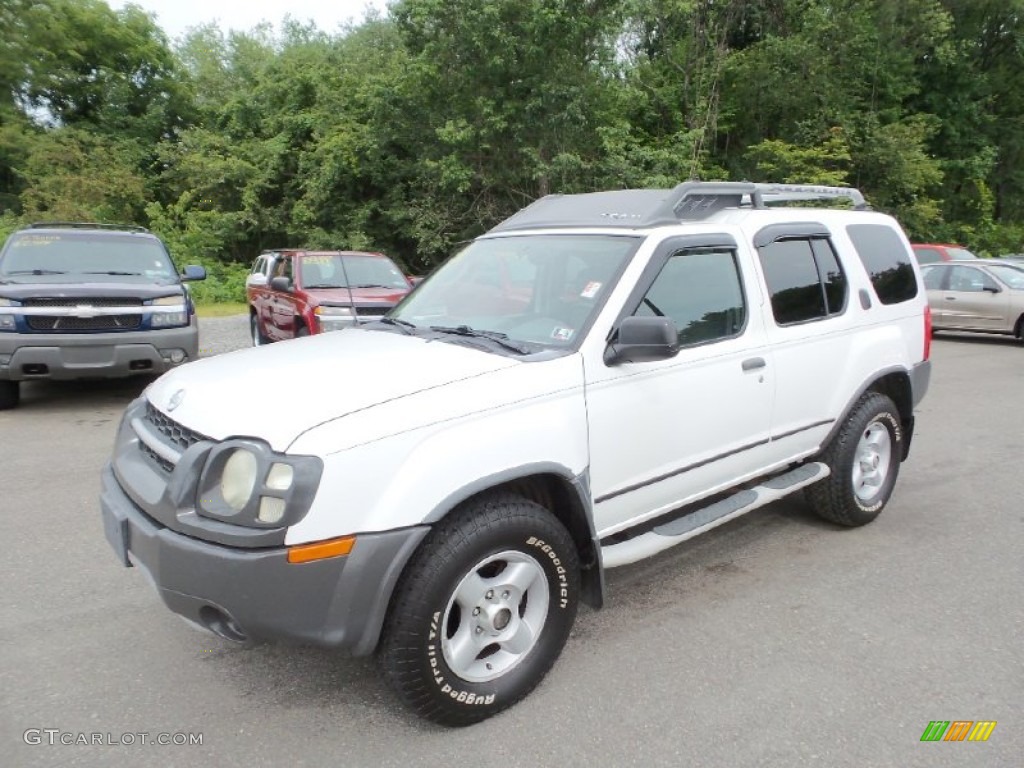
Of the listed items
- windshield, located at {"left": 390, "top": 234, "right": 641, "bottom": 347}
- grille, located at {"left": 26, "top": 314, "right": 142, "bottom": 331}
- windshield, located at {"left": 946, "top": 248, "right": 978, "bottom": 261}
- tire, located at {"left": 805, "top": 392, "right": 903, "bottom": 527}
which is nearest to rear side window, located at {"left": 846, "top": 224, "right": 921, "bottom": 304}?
tire, located at {"left": 805, "top": 392, "right": 903, "bottom": 527}

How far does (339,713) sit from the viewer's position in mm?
2746

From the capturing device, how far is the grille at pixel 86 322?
699 centimetres

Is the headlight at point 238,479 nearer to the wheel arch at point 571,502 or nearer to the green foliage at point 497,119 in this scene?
the wheel arch at point 571,502

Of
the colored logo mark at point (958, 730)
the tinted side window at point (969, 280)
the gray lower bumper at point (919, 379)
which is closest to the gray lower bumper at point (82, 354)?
the gray lower bumper at point (919, 379)

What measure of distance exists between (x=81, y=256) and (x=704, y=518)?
7504 mm

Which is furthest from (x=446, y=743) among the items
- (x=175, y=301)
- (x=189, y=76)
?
(x=189, y=76)

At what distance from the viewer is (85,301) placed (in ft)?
23.6

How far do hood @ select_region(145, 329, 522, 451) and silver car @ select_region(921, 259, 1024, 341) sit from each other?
44.5ft

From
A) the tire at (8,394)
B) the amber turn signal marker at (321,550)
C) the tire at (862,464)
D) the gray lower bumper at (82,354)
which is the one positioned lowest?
the tire at (862,464)

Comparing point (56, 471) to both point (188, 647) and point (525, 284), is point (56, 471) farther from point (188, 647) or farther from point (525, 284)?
point (525, 284)

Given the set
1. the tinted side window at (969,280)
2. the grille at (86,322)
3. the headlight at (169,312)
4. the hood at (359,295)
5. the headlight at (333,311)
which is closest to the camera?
the grille at (86,322)

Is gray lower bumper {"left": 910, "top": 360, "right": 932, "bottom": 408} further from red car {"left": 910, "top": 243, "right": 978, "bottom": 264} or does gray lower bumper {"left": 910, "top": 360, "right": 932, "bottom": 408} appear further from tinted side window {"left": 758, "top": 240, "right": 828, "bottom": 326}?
red car {"left": 910, "top": 243, "right": 978, "bottom": 264}

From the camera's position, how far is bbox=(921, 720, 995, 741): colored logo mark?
2617 millimetres

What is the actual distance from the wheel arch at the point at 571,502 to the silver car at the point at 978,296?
1335 cm
